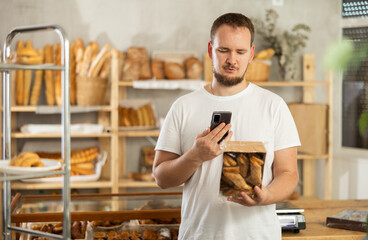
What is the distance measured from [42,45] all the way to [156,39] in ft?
3.39

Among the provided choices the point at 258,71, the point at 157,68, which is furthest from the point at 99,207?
the point at 258,71

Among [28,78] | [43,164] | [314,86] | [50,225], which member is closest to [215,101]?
[43,164]

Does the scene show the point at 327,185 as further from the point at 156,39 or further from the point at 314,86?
the point at 156,39

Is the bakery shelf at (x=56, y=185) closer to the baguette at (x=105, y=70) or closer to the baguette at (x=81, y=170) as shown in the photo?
the baguette at (x=81, y=170)

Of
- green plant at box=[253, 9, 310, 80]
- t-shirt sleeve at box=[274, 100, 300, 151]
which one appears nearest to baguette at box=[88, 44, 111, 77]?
green plant at box=[253, 9, 310, 80]

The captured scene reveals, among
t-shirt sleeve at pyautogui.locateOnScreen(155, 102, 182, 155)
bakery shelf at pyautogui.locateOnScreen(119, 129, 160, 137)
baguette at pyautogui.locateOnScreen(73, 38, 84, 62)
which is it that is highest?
baguette at pyautogui.locateOnScreen(73, 38, 84, 62)

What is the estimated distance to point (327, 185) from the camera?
4609 mm

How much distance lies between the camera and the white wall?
456cm

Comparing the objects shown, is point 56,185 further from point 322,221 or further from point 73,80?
point 322,221

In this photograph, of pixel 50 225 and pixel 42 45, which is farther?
pixel 42 45

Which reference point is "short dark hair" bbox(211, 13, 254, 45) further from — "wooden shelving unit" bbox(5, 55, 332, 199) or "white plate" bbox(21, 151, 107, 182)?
"white plate" bbox(21, 151, 107, 182)

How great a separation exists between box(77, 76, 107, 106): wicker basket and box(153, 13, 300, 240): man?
2.57 meters

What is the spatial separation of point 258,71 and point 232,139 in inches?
110

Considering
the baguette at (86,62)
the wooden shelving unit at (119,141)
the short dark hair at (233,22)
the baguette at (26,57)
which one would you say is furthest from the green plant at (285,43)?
the baguette at (26,57)
